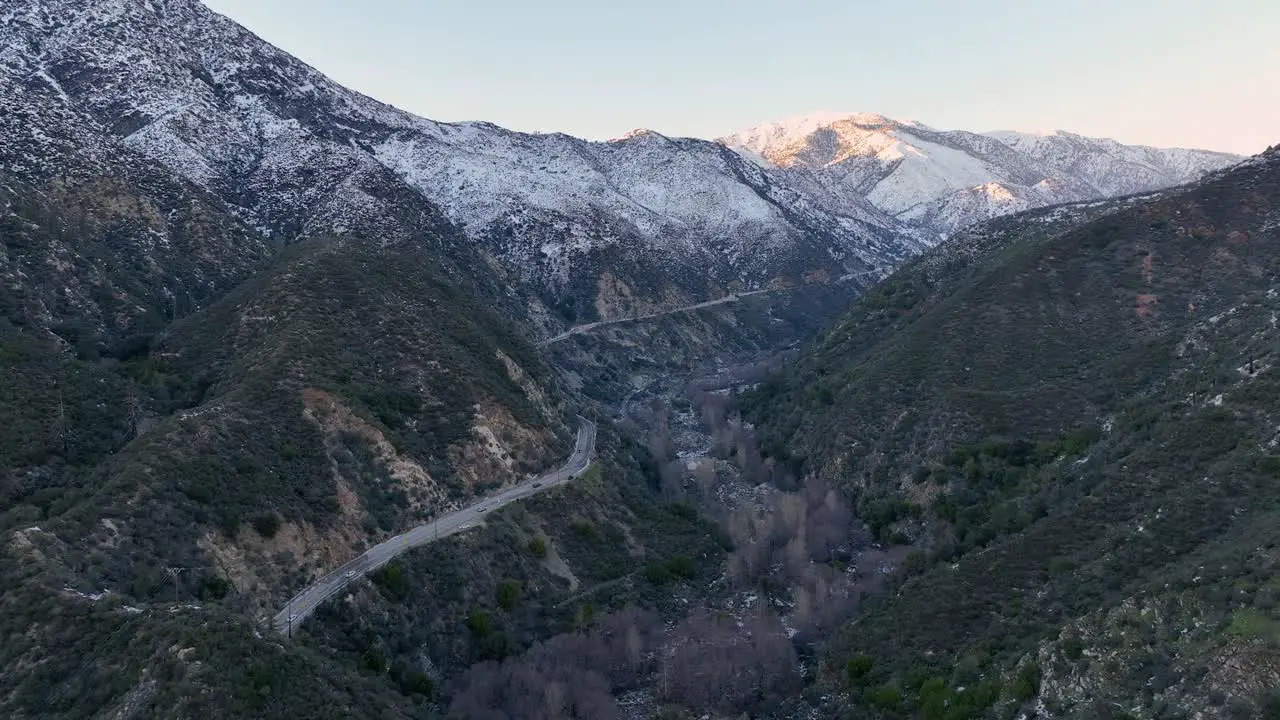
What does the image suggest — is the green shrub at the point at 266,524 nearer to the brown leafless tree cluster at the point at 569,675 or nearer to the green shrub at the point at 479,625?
the green shrub at the point at 479,625

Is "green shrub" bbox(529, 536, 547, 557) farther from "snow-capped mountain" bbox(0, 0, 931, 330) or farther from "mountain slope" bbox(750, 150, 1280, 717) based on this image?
"snow-capped mountain" bbox(0, 0, 931, 330)

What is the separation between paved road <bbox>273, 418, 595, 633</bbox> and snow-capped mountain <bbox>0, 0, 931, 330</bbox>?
45309 millimetres

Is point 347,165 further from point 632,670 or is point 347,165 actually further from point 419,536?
point 632,670

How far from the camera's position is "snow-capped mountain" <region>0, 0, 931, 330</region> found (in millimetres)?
90812

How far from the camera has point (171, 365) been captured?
54.3m

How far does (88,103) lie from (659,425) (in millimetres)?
76975

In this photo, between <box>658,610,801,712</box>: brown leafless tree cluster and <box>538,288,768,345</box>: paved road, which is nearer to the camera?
<box>658,610,801,712</box>: brown leafless tree cluster

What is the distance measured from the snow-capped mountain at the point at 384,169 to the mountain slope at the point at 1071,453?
53.1 metres

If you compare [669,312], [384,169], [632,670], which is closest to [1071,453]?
[632,670]

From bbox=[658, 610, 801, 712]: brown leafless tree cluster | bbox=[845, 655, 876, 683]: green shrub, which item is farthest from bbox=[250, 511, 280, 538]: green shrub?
bbox=[845, 655, 876, 683]: green shrub

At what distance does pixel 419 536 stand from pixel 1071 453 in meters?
41.5

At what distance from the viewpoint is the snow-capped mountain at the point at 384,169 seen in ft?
298

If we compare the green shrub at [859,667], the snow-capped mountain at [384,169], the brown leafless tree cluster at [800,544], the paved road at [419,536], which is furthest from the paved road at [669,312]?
the green shrub at [859,667]

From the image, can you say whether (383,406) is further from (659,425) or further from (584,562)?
(659,425)
